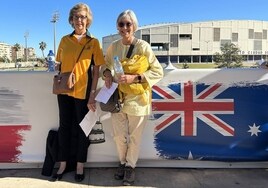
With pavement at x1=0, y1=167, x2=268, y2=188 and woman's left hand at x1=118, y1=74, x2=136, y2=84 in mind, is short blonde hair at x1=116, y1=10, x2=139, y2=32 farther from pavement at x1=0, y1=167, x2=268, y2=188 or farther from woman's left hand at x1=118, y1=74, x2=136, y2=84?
pavement at x1=0, y1=167, x2=268, y2=188

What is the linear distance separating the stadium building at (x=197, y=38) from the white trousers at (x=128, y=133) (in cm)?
10502

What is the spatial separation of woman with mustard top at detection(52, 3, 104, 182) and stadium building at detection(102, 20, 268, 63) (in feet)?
345

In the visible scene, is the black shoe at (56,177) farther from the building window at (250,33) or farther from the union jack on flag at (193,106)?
the building window at (250,33)

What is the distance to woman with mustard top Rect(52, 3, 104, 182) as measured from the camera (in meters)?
3.45

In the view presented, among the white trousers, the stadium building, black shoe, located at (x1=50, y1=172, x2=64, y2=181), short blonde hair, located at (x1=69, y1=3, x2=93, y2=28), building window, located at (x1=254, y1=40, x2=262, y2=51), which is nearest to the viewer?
short blonde hair, located at (x1=69, y1=3, x2=93, y2=28)

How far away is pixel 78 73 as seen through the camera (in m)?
3.45

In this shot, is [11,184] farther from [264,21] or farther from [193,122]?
[264,21]

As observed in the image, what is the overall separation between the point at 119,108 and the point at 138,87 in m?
0.32

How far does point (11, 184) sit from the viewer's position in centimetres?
359

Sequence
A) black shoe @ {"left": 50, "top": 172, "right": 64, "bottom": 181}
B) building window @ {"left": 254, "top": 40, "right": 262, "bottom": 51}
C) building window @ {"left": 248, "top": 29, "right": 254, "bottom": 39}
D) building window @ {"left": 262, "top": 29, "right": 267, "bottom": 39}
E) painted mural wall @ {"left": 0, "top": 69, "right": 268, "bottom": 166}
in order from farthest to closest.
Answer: building window @ {"left": 262, "top": 29, "right": 267, "bottom": 39} < building window @ {"left": 254, "top": 40, "right": 262, "bottom": 51} < building window @ {"left": 248, "top": 29, "right": 254, "bottom": 39} < painted mural wall @ {"left": 0, "top": 69, "right": 268, "bottom": 166} < black shoe @ {"left": 50, "top": 172, "right": 64, "bottom": 181}

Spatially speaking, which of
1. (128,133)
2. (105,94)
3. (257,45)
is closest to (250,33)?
(257,45)

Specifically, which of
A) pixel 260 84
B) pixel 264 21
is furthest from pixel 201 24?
pixel 260 84

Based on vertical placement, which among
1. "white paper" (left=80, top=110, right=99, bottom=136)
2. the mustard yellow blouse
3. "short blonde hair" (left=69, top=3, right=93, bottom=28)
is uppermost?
"short blonde hair" (left=69, top=3, right=93, bottom=28)

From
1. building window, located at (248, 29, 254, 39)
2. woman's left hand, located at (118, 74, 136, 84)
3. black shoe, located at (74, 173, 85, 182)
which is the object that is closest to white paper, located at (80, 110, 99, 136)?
black shoe, located at (74, 173, 85, 182)
